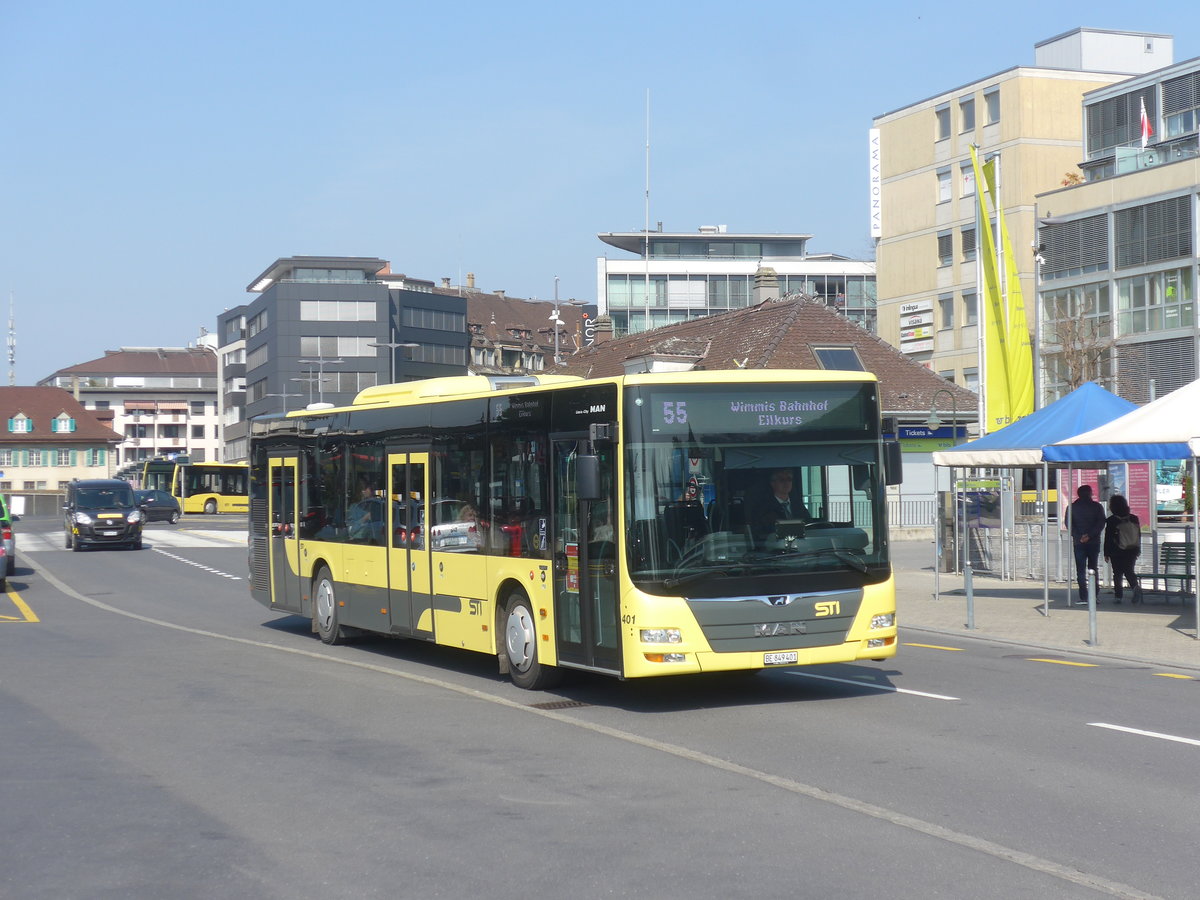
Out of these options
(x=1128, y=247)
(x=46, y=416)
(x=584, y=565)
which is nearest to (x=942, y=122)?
(x=1128, y=247)

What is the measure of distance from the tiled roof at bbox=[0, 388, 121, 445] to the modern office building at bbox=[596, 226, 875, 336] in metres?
53.7

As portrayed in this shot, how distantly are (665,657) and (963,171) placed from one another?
62.9m

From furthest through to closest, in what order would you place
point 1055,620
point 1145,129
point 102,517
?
point 1145,129, point 102,517, point 1055,620

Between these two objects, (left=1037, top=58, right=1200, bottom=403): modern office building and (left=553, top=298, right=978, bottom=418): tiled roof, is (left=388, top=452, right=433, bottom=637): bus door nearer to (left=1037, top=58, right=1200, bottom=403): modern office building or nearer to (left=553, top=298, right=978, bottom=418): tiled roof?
(left=553, top=298, right=978, bottom=418): tiled roof

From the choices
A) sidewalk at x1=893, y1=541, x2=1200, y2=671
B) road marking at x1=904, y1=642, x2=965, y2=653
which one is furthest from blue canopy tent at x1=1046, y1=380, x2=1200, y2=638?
road marking at x1=904, y1=642, x2=965, y2=653

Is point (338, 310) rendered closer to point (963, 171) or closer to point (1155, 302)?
point (963, 171)

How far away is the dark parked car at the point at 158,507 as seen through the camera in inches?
2699

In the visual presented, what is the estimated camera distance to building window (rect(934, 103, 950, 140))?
7069 centimetres

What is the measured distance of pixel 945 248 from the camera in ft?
234

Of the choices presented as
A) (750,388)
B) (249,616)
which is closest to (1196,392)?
(750,388)

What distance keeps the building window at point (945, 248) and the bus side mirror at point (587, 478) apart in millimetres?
62693

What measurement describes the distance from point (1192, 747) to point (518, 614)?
5675 mm

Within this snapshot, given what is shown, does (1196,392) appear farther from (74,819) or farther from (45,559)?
(45,559)

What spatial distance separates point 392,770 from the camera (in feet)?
29.5
